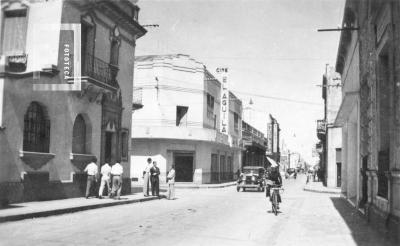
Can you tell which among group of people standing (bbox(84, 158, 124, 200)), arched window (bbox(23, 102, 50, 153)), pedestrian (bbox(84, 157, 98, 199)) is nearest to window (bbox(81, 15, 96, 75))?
arched window (bbox(23, 102, 50, 153))

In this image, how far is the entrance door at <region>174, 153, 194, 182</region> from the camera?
3650 cm

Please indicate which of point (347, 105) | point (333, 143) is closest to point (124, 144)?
point (347, 105)

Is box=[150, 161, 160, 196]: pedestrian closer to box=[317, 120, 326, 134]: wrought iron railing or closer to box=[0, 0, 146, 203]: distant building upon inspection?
box=[0, 0, 146, 203]: distant building

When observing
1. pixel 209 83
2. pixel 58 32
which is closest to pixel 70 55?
pixel 58 32

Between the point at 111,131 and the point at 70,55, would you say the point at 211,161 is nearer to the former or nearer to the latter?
the point at 111,131

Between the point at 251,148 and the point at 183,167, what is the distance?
23.5 m

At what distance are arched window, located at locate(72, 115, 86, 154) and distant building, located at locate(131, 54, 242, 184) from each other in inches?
606

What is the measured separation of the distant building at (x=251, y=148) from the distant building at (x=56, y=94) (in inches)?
1332

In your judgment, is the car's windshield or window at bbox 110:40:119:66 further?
the car's windshield

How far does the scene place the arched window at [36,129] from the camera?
15297 millimetres

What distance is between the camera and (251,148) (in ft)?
193

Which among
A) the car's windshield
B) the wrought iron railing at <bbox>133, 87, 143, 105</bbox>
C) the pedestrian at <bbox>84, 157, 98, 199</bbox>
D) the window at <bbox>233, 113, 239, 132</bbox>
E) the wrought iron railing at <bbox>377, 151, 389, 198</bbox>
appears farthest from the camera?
the window at <bbox>233, 113, 239, 132</bbox>

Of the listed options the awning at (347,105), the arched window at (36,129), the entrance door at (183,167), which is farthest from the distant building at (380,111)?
the entrance door at (183,167)

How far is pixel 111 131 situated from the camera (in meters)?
21.0
